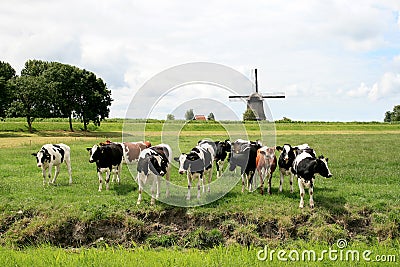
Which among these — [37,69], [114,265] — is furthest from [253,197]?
[37,69]

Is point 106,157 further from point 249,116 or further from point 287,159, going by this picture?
point 249,116

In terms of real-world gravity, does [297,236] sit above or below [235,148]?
below

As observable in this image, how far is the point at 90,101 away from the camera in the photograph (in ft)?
227

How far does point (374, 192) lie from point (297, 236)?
4693mm

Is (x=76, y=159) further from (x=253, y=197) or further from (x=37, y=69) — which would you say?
(x=37, y=69)

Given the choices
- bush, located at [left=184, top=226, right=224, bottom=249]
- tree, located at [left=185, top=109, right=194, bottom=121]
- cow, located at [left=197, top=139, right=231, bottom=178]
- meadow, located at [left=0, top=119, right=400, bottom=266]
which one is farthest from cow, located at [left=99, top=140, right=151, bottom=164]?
bush, located at [left=184, top=226, right=224, bottom=249]

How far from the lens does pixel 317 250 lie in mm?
10570

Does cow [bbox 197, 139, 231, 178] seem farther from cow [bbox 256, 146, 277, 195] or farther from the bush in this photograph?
the bush

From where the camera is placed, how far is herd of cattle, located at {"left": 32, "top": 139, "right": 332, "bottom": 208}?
14.7 metres

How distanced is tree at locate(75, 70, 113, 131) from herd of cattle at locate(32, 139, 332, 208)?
51.3 metres

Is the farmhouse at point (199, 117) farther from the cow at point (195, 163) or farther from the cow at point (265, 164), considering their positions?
the cow at point (265, 164)

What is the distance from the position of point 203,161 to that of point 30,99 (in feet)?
200

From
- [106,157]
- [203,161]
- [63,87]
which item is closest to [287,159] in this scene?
[203,161]

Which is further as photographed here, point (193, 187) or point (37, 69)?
point (37, 69)
